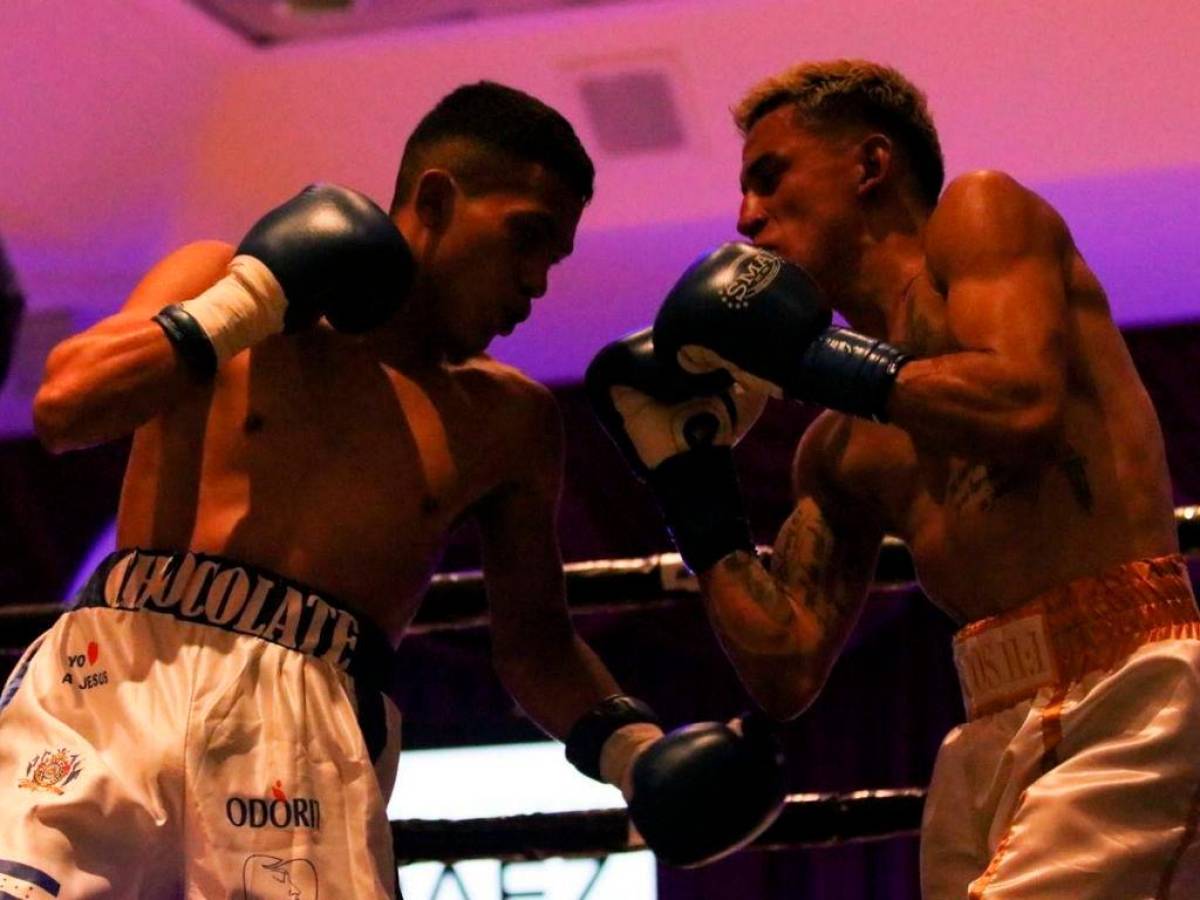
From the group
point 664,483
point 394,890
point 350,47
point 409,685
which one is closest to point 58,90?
point 350,47

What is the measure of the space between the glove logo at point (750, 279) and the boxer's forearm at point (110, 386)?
0.57 m

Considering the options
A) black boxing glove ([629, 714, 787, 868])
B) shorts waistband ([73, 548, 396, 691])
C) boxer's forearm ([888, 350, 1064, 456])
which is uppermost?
boxer's forearm ([888, 350, 1064, 456])

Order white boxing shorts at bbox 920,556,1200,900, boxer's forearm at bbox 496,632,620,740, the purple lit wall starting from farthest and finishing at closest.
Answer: the purple lit wall
boxer's forearm at bbox 496,632,620,740
white boxing shorts at bbox 920,556,1200,900

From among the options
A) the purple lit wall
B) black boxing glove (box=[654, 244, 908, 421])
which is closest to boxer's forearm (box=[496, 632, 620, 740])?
black boxing glove (box=[654, 244, 908, 421])

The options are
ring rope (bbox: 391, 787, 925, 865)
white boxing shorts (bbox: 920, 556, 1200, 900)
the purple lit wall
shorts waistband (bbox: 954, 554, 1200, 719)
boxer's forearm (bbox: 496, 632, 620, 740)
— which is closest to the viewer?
white boxing shorts (bbox: 920, 556, 1200, 900)

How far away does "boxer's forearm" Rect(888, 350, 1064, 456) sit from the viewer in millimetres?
1760

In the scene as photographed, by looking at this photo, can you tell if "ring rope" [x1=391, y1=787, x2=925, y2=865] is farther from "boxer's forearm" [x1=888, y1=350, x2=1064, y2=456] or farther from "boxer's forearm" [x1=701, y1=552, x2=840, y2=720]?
"boxer's forearm" [x1=888, y1=350, x2=1064, y2=456]

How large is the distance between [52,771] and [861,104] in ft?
3.99

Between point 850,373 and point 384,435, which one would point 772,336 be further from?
point 384,435

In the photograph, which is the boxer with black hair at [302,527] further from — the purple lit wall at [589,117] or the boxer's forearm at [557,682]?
the purple lit wall at [589,117]

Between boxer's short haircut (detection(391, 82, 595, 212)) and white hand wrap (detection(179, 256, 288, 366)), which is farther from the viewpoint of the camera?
boxer's short haircut (detection(391, 82, 595, 212))

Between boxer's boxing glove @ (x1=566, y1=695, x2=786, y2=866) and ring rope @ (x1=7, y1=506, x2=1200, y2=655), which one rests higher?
ring rope @ (x1=7, y1=506, x2=1200, y2=655)

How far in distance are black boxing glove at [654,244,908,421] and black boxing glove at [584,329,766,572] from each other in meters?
0.12

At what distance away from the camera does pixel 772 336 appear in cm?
190
